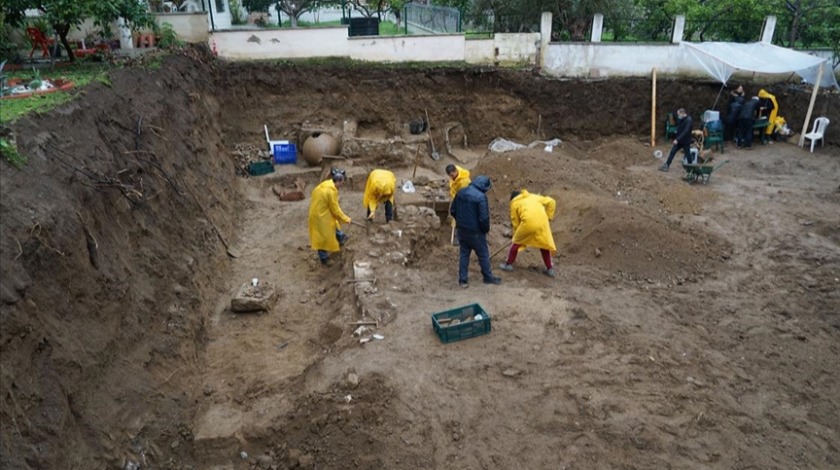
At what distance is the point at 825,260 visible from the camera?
29.7 feet

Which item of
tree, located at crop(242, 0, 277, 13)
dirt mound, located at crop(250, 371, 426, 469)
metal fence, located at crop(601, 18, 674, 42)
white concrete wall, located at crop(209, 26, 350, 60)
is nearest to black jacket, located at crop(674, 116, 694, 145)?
metal fence, located at crop(601, 18, 674, 42)

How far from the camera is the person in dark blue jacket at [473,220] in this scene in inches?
301

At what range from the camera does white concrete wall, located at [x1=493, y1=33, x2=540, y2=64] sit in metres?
16.6

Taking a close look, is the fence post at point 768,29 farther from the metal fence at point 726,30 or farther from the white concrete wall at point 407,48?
the white concrete wall at point 407,48

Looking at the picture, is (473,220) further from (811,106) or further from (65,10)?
(811,106)

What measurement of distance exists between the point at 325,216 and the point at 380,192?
1126mm

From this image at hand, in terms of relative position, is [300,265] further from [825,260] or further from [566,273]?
[825,260]

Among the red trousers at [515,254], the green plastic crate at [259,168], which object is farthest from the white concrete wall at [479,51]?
the red trousers at [515,254]

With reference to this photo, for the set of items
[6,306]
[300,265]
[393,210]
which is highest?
[6,306]

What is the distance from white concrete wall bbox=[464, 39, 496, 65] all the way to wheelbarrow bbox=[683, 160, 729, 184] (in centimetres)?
699

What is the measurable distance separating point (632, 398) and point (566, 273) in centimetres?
330

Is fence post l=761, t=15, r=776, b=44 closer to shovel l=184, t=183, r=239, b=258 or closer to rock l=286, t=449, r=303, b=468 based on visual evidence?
shovel l=184, t=183, r=239, b=258

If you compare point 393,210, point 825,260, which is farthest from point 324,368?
point 825,260

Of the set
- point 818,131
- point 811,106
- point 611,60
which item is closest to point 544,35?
point 611,60
